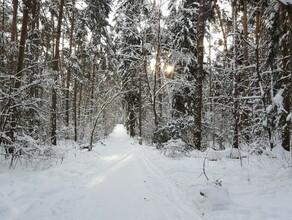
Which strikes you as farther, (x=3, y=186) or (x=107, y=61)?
(x=107, y=61)

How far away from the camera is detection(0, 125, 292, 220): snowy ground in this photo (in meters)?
5.46

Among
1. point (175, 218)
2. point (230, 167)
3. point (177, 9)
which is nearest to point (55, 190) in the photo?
point (175, 218)

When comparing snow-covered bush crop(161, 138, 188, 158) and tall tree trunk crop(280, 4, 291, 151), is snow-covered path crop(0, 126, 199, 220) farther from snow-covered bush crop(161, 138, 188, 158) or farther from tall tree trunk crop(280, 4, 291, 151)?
tall tree trunk crop(280, 4, 291, 151)

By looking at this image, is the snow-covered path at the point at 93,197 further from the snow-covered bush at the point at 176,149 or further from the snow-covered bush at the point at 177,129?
the snow-covered bush at the point at 177,129

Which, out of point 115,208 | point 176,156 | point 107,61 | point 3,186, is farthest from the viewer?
point 107,61

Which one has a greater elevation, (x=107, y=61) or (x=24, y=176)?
(x=107, y=61)

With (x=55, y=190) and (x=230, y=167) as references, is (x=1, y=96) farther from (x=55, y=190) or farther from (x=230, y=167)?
(x=230, y=167)

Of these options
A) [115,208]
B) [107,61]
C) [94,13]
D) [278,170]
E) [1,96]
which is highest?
[94,13]

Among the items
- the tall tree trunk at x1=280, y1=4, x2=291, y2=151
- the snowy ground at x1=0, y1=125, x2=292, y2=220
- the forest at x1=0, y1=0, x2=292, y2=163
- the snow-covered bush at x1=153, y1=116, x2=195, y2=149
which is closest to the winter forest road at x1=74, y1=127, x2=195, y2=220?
the snowy ground at x1=0, y1=125, x2=292, y2=220

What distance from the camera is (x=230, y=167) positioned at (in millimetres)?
9227

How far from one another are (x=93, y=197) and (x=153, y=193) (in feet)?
4.63

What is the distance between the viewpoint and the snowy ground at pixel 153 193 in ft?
17.9

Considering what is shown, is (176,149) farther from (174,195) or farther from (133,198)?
(133,198)

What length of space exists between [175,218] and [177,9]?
17.2m
